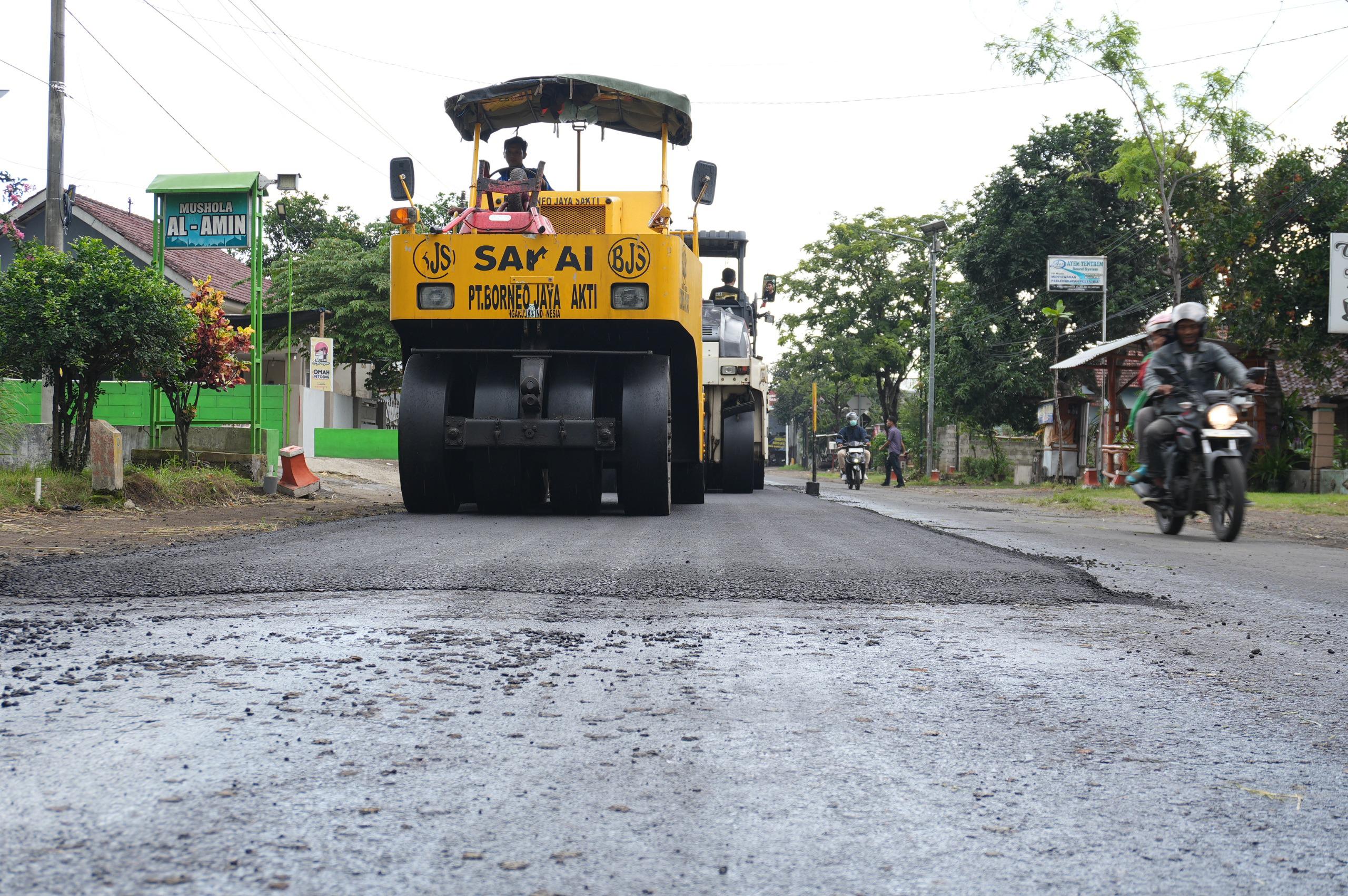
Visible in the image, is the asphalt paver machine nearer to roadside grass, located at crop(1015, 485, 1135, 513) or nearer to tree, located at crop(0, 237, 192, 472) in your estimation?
roadside grass, located at crop(1015, 485, 1135, 513)

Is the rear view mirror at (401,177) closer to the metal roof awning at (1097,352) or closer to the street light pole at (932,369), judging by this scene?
the metal roof awning at (1097,352)

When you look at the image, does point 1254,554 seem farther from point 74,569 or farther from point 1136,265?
point 1136,265

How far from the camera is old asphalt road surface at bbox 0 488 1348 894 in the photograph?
1866 millimetres

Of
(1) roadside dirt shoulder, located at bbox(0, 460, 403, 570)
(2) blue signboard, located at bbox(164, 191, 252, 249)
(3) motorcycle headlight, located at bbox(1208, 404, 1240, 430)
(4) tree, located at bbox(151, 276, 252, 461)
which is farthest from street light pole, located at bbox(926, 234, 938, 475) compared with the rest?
(3) motorcycle headlight, located at bbox(1208, 404, 1240, 430)

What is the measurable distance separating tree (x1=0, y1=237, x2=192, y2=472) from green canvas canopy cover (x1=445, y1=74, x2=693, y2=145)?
11.2 feet

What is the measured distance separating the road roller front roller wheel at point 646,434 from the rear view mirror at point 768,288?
279 inches

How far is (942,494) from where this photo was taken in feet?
72.8

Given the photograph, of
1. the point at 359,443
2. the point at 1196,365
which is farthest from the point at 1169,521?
the point at 359,443

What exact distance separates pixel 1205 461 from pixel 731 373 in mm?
7809

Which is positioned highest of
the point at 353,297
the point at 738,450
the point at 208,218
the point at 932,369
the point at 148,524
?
→ the point at 353,297

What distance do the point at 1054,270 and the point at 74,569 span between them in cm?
3217

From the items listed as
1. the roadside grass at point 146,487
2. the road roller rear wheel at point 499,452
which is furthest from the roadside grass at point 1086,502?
the roadside grass at point 146,487

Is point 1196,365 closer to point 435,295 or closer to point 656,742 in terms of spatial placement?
point 435,295

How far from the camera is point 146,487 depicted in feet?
36.6
